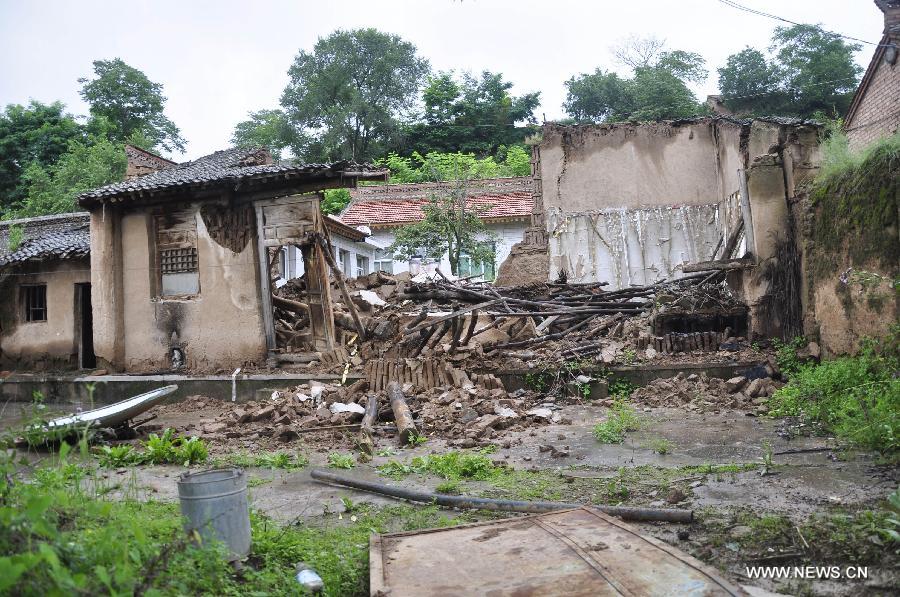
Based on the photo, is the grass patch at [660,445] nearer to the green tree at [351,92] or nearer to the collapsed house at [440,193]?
the collapsed house at [440,193]

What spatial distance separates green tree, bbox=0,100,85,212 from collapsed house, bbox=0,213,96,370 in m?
17.4

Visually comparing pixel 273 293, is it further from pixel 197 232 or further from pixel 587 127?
pixel 587 127

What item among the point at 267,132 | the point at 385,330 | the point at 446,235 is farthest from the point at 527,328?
the point at 267,132

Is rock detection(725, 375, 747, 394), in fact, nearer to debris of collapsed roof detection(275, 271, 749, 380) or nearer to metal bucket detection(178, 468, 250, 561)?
debris of collapsed roof detection(275, 271, 749, 380)

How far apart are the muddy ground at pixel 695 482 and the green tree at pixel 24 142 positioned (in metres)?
29.7

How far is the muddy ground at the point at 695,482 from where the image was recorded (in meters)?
3.86

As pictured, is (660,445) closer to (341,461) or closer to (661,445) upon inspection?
(661,445)

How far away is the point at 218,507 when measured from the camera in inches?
149

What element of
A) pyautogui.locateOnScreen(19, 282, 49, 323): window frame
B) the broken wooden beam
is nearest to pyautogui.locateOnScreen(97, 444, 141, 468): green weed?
the broken wooden beam

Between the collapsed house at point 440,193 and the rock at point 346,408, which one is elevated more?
the collapsed house at point 440,193

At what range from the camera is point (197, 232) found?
14.3 meters

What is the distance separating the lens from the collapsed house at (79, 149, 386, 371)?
44.3ft

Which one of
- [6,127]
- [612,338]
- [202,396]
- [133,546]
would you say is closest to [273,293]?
[202,396]

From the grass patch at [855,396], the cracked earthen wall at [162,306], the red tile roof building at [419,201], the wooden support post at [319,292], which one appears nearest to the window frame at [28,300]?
the cracked earthen wall at [162,306]
